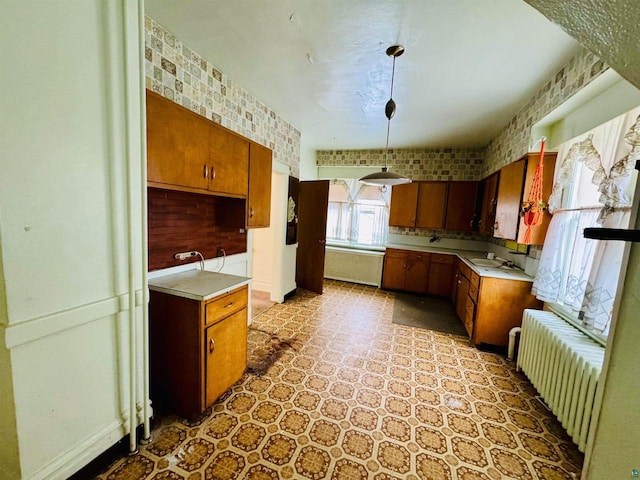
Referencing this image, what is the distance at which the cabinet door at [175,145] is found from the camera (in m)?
1.63

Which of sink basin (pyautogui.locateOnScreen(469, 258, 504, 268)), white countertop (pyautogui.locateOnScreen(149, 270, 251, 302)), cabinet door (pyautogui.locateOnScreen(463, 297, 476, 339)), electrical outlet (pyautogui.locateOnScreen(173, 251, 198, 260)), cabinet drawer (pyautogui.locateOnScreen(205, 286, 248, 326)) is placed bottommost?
cabinet door (pyautogui.locateOnScreen(463, 297, 476, 339))

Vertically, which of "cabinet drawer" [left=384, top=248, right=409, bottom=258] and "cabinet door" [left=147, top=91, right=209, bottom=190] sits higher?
"cabinet door" [left=147, top=91, right=209, bottom=190]

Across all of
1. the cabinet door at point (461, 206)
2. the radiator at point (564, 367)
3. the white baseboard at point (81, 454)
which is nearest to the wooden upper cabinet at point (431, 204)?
the cabinet door at point (461, 206)

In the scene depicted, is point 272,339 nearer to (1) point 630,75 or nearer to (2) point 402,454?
(2) point 402,454

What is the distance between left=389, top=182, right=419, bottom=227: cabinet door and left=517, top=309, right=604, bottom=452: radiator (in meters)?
2.89

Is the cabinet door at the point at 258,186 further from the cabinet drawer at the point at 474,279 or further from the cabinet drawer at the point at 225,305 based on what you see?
the cabinet drawer at the point at 474,279

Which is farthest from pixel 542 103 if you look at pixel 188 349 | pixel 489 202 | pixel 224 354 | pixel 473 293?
pixel 188 349

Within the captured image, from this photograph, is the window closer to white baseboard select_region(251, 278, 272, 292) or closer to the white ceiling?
white baseboard select_region(251, 278, 272, 292)

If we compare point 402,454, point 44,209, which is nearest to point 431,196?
point 402,454

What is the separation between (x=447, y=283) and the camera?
15.1 feet

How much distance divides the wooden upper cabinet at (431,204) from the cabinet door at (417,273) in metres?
0.66

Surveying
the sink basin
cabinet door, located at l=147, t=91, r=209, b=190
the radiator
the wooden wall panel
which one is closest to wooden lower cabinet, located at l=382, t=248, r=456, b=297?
the sink basin

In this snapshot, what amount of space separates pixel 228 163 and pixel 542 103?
3067mm

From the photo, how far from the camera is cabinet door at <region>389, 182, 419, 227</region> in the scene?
16.4ft
